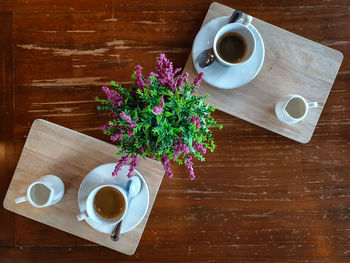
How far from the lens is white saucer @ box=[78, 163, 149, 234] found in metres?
1.03

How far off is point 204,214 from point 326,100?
2.19 feet

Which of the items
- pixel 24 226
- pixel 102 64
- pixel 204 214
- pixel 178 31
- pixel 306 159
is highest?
pixel 178 31

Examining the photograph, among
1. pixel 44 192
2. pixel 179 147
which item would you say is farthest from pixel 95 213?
pixel 179 147

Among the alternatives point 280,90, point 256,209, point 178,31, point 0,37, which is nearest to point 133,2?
point 178,31

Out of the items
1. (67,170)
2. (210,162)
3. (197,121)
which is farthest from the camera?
(210,162)

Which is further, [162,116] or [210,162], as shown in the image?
[210,162]

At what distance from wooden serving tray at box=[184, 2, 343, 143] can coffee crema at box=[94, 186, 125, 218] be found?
495 millimetres

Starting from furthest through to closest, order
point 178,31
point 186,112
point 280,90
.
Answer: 1. point 178,31
2. point 280,90
3. point 186,112

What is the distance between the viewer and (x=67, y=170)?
42.1 inches

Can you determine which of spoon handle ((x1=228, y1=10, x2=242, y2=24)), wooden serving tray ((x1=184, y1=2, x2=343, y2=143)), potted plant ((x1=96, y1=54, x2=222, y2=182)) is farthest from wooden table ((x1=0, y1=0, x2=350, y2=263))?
potted plant ((x1=96, y1=54, x2=222, y2=182))

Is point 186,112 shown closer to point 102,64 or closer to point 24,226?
point 102,64

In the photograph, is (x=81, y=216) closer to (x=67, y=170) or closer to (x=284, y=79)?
(x=67, y=170)

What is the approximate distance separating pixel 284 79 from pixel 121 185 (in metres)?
0.70

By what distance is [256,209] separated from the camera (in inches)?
47.1
